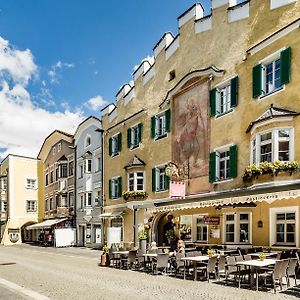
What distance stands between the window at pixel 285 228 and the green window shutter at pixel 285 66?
5809mm

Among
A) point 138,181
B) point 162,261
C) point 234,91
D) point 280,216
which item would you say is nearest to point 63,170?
point 138,181

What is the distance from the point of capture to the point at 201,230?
A: 23469 mm

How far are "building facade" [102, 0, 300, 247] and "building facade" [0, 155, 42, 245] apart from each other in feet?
81.2

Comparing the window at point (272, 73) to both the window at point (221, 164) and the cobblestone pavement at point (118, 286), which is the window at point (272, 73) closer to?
the window at point (221, 164)

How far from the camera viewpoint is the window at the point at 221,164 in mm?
21266

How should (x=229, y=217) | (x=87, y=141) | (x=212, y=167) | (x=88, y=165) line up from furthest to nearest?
(x=87, y=141)
(x=88, y=165)
(x=212, y=167)
(x=229, y=217)

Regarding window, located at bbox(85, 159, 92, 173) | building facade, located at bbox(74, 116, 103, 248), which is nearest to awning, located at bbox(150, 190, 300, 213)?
building facade, located at bbox(74, 116, 103, 248)

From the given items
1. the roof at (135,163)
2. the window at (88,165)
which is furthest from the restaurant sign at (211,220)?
the window at (88,165)

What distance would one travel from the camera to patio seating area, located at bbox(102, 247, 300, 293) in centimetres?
1317

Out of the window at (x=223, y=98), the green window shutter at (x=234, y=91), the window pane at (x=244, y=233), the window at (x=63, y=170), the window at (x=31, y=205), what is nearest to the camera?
the window pane at (x=244, y=233)

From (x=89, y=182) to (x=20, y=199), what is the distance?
62.6 feet

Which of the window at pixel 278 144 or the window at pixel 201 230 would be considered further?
the window at pixel 201 230

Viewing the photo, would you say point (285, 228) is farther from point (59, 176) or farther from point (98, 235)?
point (59, 176)

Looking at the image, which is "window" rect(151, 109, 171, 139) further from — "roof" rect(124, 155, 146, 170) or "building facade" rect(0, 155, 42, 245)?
"building facade" rect(0, 155, 42, 245)
